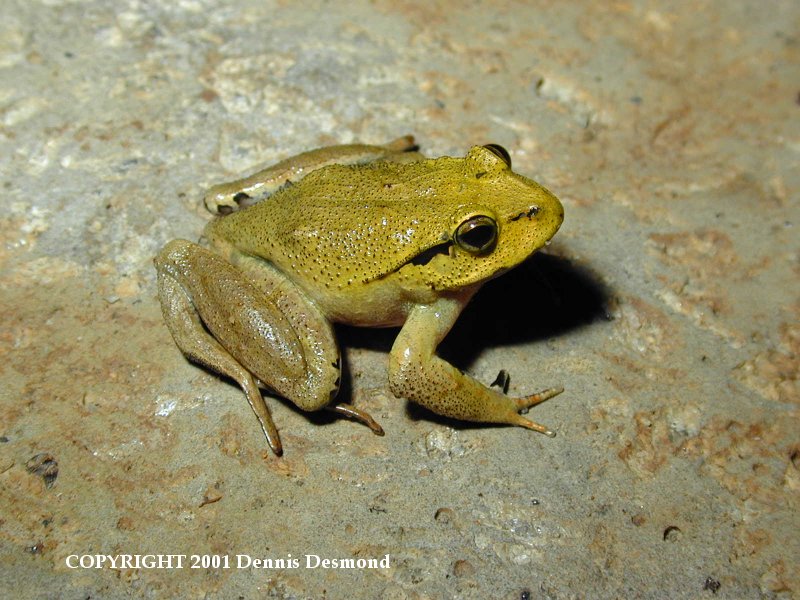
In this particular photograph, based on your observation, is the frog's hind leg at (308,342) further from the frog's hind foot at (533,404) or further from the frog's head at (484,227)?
the frog's hind foot at (533,404)

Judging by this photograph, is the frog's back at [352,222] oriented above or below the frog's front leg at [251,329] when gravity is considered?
above

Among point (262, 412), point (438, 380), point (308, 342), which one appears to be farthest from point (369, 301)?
point (262, 412)

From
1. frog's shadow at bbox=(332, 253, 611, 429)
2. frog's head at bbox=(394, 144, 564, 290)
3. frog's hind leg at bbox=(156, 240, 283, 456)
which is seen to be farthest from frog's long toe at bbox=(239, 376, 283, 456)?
frog's head at bbox=(394, 144, 564, 290)

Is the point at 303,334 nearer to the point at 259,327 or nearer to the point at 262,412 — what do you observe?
the point at 259,327

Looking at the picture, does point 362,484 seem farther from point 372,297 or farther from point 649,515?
point 649,515

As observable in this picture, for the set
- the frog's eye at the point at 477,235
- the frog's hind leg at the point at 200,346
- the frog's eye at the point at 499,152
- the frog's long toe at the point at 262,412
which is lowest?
the frog's long toe at the point at 262,412

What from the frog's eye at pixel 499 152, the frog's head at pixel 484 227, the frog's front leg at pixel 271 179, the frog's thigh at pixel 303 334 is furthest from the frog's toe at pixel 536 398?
the frog's front leg at pixel 271 179

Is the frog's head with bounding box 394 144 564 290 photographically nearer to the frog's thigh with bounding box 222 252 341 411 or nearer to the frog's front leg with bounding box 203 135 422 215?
the frog's thigh with bounding box 222 252 341 411

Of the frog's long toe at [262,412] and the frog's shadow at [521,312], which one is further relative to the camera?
the frog's shadow at [521,312]
